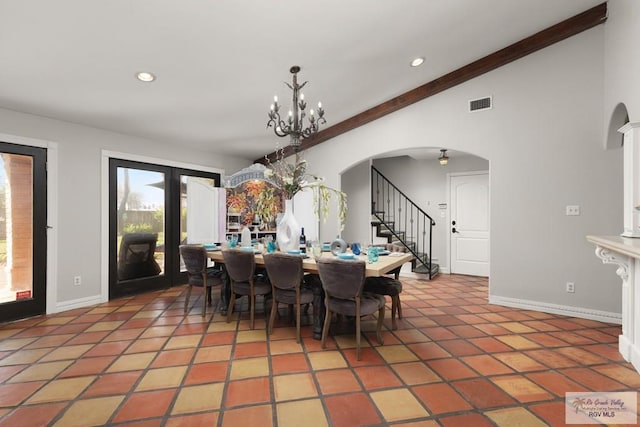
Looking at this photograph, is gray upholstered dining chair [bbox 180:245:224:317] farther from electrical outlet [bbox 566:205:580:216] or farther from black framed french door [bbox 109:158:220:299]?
electrical outlet [bbox 566:205:580:216]

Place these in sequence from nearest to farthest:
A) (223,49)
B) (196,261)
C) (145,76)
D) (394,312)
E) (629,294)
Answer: (629,294), (223,49), (145,76), (394,312), (196,261)

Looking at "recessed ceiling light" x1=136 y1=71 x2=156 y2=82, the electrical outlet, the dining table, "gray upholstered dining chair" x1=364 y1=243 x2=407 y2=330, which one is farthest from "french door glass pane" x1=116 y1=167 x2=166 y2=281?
the electrical outlet

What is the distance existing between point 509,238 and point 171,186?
5.16m

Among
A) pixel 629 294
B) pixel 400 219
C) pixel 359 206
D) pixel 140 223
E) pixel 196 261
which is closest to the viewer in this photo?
pixel 629 294

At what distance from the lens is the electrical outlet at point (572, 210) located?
11.1 ft

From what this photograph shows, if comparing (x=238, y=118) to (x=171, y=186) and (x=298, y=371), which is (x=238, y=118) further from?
(x=298, y=371)

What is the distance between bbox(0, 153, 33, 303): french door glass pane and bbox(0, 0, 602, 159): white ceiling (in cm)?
69

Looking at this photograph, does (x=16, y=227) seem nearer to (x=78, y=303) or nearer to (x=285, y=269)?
(x=78, y=303)

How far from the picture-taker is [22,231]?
3447mm

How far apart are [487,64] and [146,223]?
5410 millimetres

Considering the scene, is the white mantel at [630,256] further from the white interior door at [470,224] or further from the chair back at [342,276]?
the white interior door at [470,224]

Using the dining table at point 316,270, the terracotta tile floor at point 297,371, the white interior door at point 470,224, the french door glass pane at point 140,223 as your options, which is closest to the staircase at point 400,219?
the white interior door at point 470,224

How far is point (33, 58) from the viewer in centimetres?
248

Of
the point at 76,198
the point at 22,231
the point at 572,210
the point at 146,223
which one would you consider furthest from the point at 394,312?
the point at 22,231
